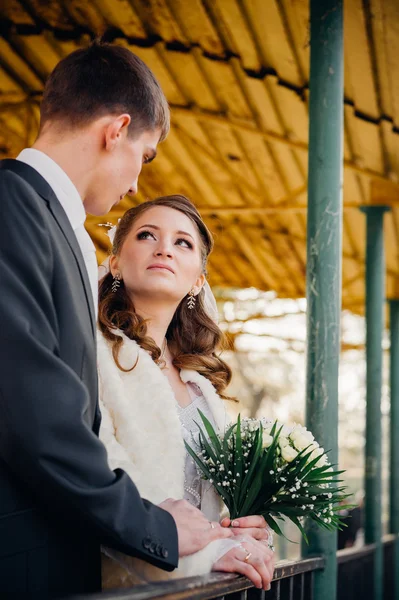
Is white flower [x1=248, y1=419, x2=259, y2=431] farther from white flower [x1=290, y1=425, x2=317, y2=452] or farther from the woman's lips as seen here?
the woman's lips

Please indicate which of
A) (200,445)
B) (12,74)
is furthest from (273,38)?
(200,445)

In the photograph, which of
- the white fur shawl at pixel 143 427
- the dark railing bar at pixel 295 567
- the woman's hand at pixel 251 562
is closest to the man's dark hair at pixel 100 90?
the white fur shawl at pixel 143 427

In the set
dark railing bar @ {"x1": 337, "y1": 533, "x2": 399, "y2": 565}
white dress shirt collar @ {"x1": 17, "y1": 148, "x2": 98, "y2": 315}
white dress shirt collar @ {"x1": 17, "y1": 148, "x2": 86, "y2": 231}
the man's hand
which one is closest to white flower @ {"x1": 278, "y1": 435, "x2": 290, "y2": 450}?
the man's hand

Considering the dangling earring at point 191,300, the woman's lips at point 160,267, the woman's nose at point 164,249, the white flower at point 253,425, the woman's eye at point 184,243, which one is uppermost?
the woman's eye at point 184,243

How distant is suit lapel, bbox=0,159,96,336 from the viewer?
1924mm

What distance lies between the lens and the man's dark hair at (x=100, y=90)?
2.08 m

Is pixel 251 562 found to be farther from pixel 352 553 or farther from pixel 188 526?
pixel 352 553

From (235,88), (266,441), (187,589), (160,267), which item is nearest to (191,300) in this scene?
(160,267)

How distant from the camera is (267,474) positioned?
2.62m

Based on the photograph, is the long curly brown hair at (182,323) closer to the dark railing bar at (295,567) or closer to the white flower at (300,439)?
the white flower at (300,439)

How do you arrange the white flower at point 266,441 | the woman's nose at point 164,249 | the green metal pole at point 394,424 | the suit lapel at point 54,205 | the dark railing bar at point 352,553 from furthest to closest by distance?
the green metal pole at point 394,424, the dark railing bar at point 352,553, the woman's nose at point 164,249, the white flower at point 266,441, the suit lapel at point 54,205

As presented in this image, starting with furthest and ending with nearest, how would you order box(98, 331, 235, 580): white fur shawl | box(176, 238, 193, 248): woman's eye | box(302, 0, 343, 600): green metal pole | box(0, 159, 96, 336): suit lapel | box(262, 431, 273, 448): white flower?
box(302, 0, 343, 600): green metal pole, box(176, 238, 193, 248): woman's eye, box(262, 431, 273, 448): white flower, box(98, 331, 235, 580): white fur shawl, box(0, 159, 96, 336): suit lapel

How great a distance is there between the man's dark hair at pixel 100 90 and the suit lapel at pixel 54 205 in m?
0.20

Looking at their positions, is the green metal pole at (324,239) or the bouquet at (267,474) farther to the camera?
the green metal pole at (324,239)
